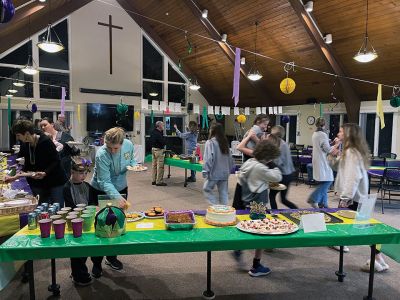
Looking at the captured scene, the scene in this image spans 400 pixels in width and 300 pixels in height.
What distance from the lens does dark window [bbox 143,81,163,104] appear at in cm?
1167

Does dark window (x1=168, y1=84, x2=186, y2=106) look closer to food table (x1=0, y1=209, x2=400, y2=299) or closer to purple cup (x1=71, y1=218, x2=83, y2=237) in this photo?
food table (x1=0, y1=209, x2=400, y2=299)

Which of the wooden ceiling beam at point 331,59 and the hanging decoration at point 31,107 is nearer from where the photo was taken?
the wooden ceiling beam at point 331,59

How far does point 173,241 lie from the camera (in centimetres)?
182

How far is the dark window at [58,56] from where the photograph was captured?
9.73 metres

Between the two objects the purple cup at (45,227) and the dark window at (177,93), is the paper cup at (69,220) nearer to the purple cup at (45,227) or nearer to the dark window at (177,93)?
the purple cup at (45,227)

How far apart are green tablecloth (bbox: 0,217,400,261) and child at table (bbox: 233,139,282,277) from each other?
1.79 feet

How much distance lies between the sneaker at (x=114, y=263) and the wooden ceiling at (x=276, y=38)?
5992 mm

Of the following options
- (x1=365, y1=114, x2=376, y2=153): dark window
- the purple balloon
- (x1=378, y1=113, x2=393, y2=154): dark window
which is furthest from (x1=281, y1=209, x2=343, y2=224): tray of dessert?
(x1=365, y1=114, x2=376, y2=153): dark window

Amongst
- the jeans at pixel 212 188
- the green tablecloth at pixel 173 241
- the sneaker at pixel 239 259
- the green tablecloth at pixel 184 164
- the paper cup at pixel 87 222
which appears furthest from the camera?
the green tablecloth at pixel 184 164

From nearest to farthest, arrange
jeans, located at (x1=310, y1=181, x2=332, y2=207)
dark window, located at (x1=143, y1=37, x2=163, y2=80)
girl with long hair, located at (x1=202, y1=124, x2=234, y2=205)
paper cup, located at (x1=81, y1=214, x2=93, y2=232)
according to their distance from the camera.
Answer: paper cup, located at (x1=81, y1=214, x2=93, y2=232), girl with long hair, located at (x1=202, y1=124, x2=234, y2=205), jeans, located at (x1=310, y1=181, x2=332, y2=207), dark window, located at (x1=143, y1=37, x2=163, y2=80)

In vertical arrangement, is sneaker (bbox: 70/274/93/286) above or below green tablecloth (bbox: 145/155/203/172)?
below

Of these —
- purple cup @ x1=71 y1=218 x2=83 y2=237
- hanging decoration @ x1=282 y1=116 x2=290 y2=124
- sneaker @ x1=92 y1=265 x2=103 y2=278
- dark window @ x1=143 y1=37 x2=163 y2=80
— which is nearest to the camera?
purple cup @ x1=71 y1=218 x2=83 y2=237

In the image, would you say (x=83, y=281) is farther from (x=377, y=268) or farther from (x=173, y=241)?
(x=377, y=268)

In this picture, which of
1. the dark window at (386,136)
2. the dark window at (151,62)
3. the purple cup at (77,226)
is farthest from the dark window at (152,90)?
the purple cup at (77,226)
